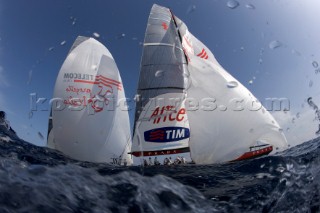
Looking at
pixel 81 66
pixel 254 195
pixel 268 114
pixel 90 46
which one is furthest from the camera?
pixel 90 46

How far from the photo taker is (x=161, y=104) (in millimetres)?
13711

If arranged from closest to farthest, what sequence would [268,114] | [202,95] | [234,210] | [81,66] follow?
1. [234,210]
2. [268,114]
3. [202,95]
4. [81,66]

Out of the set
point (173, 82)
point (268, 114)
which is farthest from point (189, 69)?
point (268, 114)

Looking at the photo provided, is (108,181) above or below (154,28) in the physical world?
below

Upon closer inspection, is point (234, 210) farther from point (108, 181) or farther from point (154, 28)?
point (154, 28)

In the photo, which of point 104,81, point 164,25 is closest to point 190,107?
point 104,81

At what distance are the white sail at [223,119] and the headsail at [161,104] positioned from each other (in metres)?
0.82

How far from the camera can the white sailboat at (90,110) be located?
13445mm

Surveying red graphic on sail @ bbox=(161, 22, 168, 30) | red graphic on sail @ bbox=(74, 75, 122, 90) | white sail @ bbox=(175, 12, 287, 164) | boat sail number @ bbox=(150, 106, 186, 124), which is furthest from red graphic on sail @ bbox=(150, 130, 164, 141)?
red graphic on sail @ bbox=(161, 22, 168, 30)

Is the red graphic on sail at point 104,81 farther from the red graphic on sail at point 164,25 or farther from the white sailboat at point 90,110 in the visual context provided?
the red graphic on sail at point 164,25

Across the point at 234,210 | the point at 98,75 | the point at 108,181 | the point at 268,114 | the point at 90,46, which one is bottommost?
the point at 234,210

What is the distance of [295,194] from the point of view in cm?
306

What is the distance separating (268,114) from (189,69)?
4.28 meters

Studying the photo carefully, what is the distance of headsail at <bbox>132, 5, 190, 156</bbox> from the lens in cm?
1334
